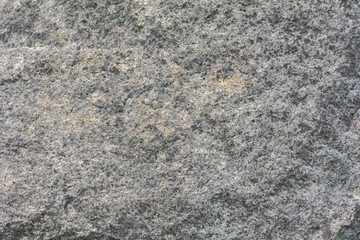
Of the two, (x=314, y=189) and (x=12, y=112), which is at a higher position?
(x=12, y=112)

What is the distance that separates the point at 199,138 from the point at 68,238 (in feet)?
1.07

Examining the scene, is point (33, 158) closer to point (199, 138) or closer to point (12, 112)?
point (12, 112)

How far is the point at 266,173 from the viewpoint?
0.79m

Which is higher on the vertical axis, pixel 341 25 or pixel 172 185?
pixel 341 25

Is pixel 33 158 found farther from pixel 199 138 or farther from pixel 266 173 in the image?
pixel 266 173

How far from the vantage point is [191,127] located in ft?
2.67

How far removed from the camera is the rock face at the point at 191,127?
31.0 inches

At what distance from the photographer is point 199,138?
81 cm

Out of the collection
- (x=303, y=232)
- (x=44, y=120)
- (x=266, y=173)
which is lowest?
(x=303, y=232)

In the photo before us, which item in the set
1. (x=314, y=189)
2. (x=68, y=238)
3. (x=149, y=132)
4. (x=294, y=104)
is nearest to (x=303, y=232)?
(x=314, y=189)

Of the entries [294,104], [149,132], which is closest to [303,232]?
[294,104]

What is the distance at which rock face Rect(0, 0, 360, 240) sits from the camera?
79 centimetres

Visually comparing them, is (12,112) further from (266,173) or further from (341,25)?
(341,25)

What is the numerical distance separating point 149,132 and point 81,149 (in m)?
0.14
